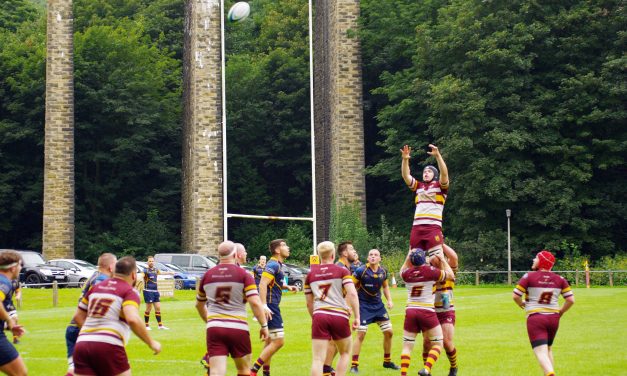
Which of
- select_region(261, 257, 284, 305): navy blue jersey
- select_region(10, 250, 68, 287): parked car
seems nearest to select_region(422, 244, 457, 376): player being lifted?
select_region(261, 257, 284, 305): navy blue jersey

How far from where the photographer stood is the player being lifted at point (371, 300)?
718 inches

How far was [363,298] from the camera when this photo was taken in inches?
738

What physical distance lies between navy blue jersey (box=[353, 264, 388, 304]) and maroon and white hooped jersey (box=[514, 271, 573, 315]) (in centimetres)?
379

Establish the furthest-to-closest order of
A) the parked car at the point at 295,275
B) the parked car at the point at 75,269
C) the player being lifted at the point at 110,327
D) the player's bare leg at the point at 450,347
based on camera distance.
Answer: the parked car at the point at 75,269
the parked car at the point at 295,275
the player's bare leg at the point at 450,347
the player being lifted at the point at 110,327

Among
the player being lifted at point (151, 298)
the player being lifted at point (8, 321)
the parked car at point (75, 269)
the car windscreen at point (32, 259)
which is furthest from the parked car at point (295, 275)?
the player being lifted at point (8, 321)

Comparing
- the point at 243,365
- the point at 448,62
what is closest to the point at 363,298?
the point at 243,365

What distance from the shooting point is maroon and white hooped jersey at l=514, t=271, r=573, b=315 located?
48.9ft

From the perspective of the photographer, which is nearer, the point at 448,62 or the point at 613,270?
the point at 613,270

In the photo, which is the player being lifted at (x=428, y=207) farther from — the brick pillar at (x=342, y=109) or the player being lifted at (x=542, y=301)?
the brick pillar at (x=342, y=109)

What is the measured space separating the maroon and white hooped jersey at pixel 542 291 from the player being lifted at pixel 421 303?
4.77ft

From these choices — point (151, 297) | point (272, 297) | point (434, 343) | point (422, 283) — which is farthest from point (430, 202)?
point (151, 297)

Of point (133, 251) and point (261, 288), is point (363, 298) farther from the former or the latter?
point (133, 251)

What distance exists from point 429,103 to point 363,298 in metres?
36.7

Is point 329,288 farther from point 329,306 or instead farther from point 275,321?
point 275,321
